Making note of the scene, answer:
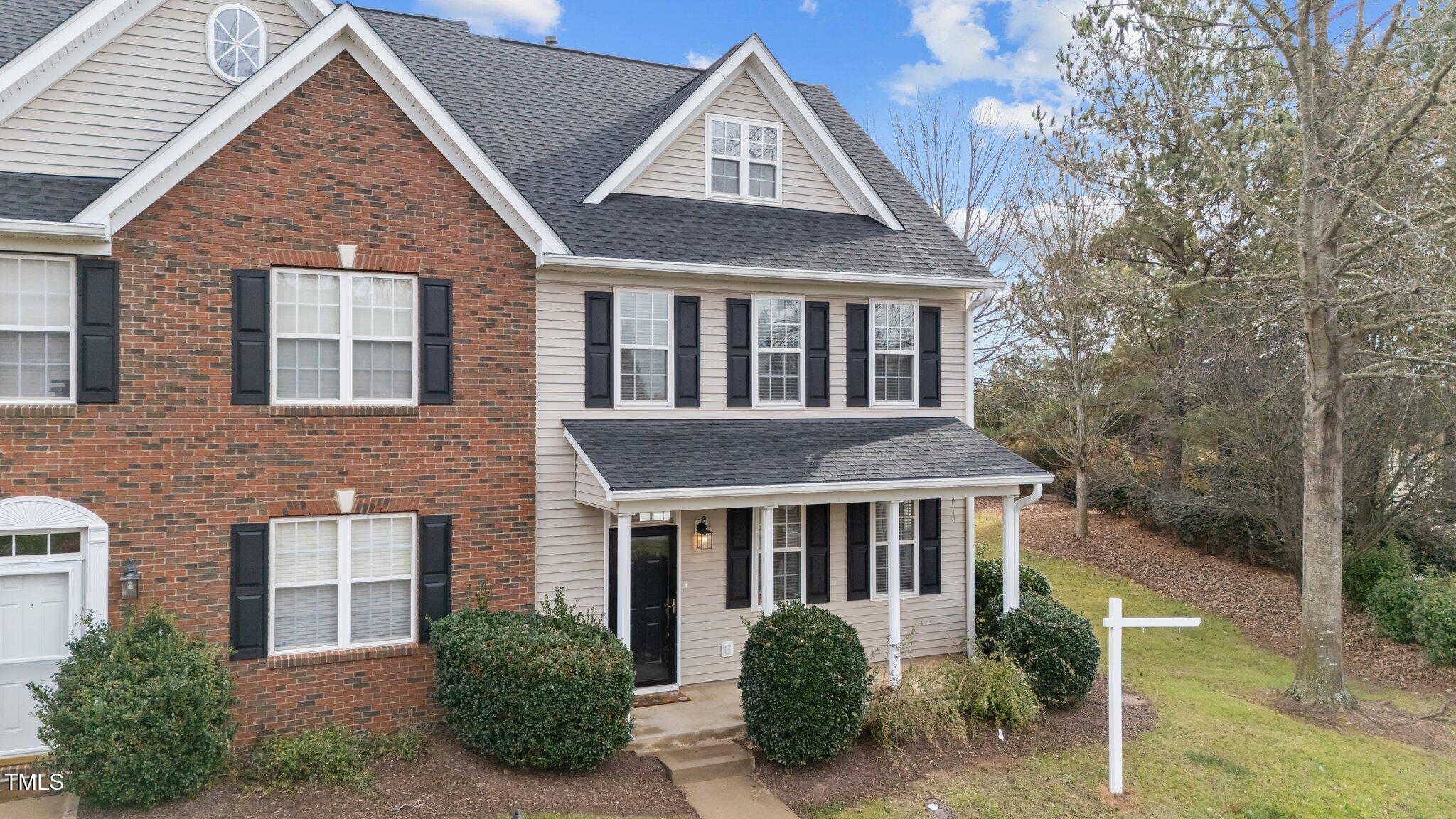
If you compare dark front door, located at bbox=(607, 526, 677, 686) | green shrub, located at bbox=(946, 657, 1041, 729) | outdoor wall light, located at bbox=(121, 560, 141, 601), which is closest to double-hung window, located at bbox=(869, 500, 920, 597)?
green shrub, located at bbox=(946, 657, 1041, 729)

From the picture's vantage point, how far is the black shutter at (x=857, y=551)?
514 inches

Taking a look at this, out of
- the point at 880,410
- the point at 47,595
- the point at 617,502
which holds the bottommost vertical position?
the point at 47,595

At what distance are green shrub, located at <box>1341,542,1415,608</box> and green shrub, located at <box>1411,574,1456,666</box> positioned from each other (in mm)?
1068

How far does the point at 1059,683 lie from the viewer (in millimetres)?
11469

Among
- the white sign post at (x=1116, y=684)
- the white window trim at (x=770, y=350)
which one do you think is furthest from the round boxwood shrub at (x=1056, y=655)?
the white window trim at (x=770, y=350)

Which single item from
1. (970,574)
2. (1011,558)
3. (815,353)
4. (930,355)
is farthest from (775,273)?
(970,574)

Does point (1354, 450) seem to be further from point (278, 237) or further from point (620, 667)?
point (278, 237)

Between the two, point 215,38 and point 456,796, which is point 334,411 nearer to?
point 456,796

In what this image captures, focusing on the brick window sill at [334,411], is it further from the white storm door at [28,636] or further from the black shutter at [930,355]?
the black shutter at [930,355]

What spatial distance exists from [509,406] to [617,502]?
6.31 feet

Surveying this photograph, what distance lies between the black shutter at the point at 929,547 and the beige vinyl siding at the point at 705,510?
0.16 meters

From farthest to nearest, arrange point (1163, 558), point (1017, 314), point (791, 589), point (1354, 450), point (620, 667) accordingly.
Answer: point (1017, 314)
point (1163, 558)
point (1354, 450)
point (791, 589)
point (620, 667)

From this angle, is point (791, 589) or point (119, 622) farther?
point (791, 589)

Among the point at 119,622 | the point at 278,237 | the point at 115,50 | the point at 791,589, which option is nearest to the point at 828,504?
the point at 791,589
